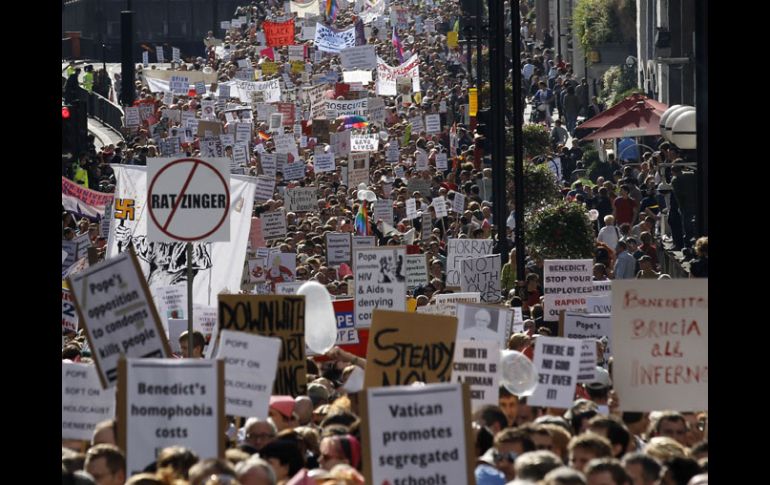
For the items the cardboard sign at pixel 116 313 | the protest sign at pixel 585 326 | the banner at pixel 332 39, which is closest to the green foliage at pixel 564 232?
the protest sign at pixel 585 326

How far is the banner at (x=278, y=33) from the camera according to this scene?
58594mm

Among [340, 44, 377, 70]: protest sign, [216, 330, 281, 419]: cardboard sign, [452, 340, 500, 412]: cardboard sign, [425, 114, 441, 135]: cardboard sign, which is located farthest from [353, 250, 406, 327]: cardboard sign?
[340, 44, 377, 70]: protest sign

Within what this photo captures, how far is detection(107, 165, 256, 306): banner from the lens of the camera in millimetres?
16906

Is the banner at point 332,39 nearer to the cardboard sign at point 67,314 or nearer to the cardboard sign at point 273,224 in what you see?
the cardboard sign at point 273,224

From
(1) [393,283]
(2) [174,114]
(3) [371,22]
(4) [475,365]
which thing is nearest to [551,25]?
(3) [371,22]

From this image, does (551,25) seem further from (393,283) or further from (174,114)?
(393,283)

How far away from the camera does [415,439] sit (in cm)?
813

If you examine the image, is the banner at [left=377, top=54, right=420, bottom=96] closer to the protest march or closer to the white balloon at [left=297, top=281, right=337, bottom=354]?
the protest march

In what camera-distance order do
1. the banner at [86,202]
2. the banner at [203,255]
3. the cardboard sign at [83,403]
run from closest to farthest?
the cardboard sign at [83,403] → the banner at [203,255] → the banner at [86,202]

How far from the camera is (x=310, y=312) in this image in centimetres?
1238

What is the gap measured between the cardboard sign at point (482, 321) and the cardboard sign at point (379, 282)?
2655 millimetres

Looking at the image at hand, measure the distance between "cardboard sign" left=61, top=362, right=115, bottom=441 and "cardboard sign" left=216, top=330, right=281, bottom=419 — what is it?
65 centimetres

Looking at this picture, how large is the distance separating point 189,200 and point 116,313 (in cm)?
251

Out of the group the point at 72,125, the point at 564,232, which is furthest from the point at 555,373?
the point at 72,125
